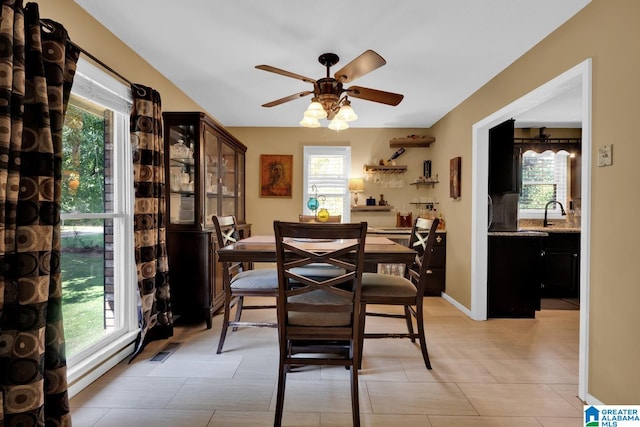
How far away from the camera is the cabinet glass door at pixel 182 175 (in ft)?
9.64

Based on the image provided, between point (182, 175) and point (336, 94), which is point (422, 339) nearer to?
point (336, 94)

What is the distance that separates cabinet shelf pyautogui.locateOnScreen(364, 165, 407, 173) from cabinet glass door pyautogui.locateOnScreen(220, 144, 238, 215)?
1892 millimetres

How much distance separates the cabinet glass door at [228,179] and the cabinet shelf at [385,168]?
6.21 ft

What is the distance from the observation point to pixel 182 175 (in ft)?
9.78

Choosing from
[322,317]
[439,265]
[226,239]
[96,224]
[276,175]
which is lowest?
[439,265]

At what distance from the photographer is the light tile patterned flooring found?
1681mm

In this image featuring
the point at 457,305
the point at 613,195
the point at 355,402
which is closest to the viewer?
the point at 355,402

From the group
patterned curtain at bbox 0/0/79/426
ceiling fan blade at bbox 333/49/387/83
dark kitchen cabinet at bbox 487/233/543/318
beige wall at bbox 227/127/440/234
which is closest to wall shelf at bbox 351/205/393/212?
beige wall at bbox 227/127/440/234

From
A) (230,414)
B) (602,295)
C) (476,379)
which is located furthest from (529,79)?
(230,414)

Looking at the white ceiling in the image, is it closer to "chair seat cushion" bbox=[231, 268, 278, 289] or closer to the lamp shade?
the lamp shade

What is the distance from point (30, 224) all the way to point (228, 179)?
2478 mm

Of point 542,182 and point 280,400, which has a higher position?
point 542,182

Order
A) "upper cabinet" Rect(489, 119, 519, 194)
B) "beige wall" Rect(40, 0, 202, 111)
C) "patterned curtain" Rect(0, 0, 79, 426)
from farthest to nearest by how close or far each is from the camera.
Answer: "upper cabinet" Rect(489, 119, 519, 194), "beige wall" Rect(40, 0, 202, 111), "patterned curtain" Rect(0, 0, 79, 426)

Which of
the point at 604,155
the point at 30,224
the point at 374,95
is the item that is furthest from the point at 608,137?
the point at 30,224
